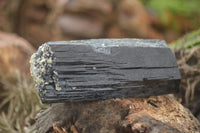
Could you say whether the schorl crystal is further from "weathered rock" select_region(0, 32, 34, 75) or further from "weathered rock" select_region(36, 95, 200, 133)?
"weathered rock" select_region(0, 32, 34, 75)

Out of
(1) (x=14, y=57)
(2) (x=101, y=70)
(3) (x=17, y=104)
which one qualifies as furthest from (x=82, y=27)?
(2) (x=101, y=70)

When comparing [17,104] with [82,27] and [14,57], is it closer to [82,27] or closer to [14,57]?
[14,57]

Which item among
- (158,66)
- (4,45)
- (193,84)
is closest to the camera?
(158,66)

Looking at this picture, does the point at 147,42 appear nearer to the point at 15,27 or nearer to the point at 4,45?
the point at 4,45

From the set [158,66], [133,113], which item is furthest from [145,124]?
[158,66]

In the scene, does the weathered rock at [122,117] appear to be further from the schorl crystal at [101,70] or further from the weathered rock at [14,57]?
the weathered rock at [14,57]

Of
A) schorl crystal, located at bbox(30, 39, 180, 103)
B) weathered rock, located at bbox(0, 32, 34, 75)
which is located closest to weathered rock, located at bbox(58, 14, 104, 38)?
weathered rock, located at bbox(0, 32, 34, 75)
